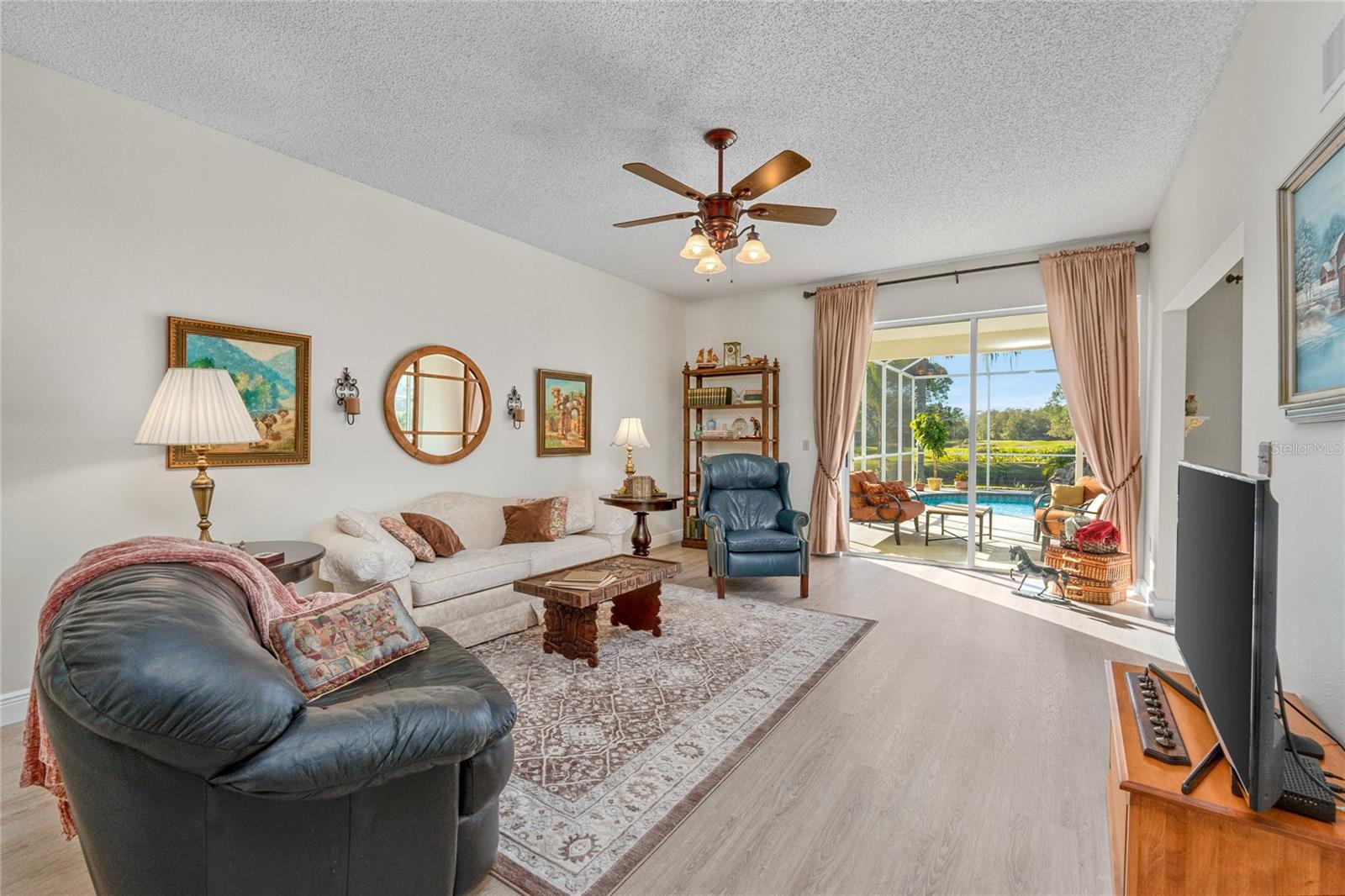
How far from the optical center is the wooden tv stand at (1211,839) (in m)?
1.04

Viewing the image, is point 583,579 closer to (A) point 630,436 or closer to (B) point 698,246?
(B) point 698,246

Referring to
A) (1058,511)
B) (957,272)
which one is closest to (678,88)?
(957,272)

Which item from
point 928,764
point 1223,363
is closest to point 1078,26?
point 928,764

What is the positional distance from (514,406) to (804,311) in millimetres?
3202

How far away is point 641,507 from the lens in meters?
5.27

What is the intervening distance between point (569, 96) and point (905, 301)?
13.0ft

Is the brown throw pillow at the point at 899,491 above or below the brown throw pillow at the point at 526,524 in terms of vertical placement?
above

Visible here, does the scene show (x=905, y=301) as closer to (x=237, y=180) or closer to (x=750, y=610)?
(x=750, y=610)

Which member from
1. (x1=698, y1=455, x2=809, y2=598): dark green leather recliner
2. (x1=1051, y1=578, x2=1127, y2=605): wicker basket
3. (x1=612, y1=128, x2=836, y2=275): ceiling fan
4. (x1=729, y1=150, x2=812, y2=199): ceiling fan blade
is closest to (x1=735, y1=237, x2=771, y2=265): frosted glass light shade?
(x1=612, y1=128, x2=836, y2=275): ceiling fan

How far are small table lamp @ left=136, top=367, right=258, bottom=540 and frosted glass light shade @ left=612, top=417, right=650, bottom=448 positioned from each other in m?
3.12

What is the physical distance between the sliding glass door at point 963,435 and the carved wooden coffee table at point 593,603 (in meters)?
3.20

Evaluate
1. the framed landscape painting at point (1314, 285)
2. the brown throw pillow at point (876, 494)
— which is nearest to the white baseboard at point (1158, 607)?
the brown throw pillow at point (876, 494)

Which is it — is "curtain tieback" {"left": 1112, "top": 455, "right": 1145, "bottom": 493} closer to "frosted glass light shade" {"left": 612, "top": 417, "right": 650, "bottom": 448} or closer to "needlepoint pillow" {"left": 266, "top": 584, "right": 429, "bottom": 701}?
"frosted glass light shade" {"left": 612, "top": 417, "right": 650, "bottom": 448}

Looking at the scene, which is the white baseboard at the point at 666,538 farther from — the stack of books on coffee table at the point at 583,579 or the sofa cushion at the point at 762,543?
the stack of books on coffee table at the point at 583,579
